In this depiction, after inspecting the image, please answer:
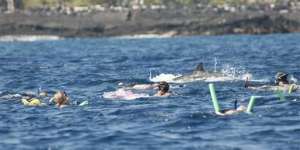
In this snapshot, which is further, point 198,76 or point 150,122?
point 198,76

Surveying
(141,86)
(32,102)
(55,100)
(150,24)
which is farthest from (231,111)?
(150,24)

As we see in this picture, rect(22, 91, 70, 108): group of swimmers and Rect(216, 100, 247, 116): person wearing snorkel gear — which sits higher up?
Rect(216, 100, 247, 116): person wearing snorkel gear

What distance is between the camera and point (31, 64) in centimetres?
7812

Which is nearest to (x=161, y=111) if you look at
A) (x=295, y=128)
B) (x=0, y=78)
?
(x=295, y=128)

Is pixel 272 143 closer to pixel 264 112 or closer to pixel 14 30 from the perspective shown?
pixel 264 112

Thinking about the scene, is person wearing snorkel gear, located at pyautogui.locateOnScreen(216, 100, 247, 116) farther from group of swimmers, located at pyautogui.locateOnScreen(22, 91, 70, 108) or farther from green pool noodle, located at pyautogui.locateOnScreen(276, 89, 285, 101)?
group of swimmers, located at pyautogui.locateOnScreen(22, 91, 70, 108)

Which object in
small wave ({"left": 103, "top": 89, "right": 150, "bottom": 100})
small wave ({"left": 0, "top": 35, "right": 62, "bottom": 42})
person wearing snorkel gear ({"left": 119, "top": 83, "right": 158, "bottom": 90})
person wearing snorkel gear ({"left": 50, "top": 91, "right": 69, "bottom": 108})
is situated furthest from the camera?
small wave ({"left": 0, "top": 35, "right": 62, "bottom": 42})

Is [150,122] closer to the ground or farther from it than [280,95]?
farther from it

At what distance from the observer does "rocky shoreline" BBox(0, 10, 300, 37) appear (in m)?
170

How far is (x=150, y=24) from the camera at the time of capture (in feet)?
567

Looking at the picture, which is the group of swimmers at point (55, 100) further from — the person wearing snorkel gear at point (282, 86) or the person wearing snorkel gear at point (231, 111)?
the person wearing snorkel gear at point (282, 86)

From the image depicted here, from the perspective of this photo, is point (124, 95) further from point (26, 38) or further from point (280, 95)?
point (26, 38)

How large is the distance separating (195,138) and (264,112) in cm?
616

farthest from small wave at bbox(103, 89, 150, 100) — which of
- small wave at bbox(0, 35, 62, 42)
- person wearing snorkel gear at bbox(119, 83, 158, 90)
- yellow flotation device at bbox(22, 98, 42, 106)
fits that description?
small wave at bbox(0, 35, 62, 42)
